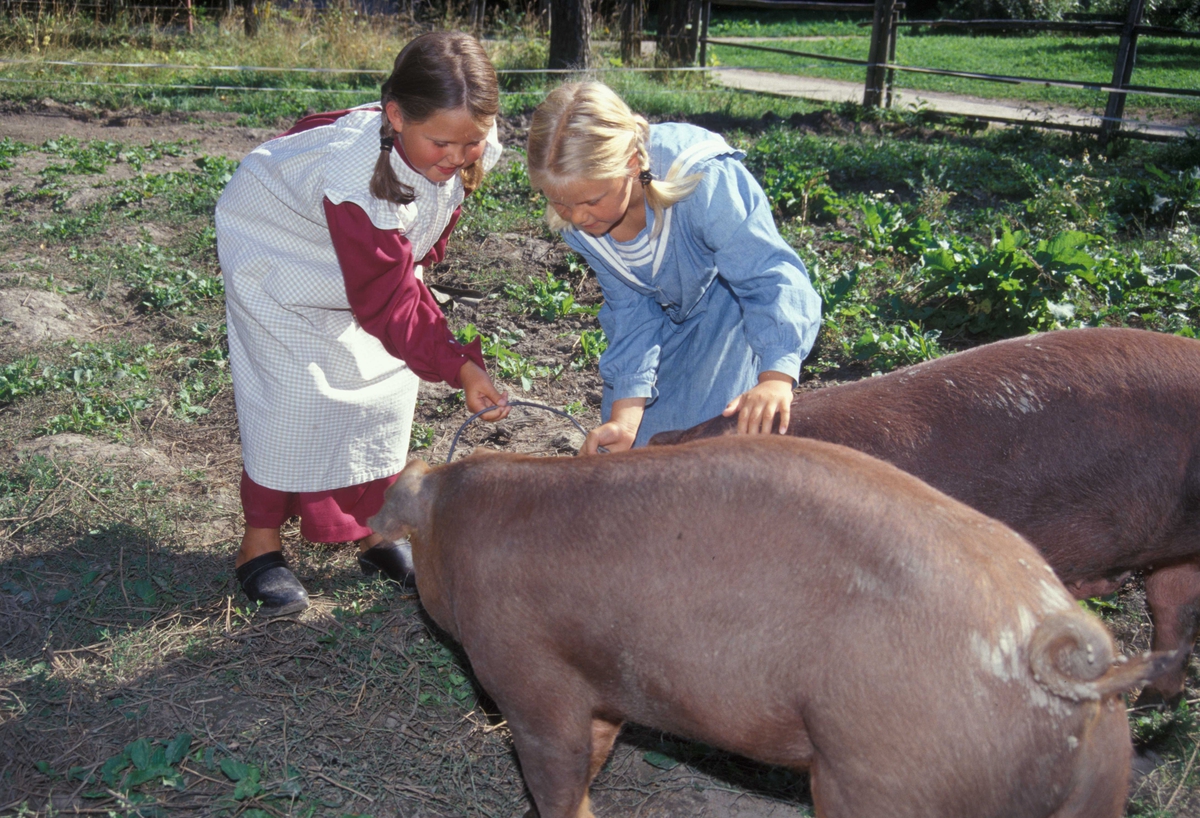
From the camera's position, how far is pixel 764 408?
2.54 m

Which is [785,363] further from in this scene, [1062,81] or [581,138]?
[1062,81]

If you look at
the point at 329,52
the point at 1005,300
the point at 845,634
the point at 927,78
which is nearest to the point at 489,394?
the point at 845,634

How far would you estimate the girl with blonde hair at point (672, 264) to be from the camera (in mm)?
2607

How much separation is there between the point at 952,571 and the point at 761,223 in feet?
4.63

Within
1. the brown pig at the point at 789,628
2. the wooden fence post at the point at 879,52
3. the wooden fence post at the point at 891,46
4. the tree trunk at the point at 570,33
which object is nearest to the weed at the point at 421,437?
the brown pig at the point at 789,628

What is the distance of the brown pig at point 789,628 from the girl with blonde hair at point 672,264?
0.62 m

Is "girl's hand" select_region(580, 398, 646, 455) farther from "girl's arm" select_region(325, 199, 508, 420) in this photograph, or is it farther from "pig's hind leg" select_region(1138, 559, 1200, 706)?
"pig's hind leg" select_region(1138, 559, 1200, 706)

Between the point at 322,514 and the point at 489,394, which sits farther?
the point at 322,514

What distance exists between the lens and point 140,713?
114 inches

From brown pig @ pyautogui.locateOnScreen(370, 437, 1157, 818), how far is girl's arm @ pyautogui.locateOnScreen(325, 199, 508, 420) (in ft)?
2.47

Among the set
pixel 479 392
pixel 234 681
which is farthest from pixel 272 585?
pixel 479 392

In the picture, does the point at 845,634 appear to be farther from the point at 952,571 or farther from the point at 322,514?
the point at 322,514

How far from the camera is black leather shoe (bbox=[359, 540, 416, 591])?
3517mm

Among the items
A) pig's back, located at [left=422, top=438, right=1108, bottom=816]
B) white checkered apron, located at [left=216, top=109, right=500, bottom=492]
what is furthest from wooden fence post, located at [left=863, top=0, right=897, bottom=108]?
pig's back, located at [left=422, top=438, right=1108, bottom=816]
